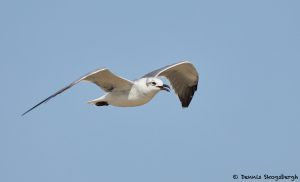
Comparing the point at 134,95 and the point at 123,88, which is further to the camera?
the point at 123,88

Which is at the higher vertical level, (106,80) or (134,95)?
(106,80)

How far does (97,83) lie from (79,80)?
1.16m

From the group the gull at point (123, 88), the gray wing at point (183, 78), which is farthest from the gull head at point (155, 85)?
the gray wing at point (183, 78)

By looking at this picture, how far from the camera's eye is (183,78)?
15.4 metres

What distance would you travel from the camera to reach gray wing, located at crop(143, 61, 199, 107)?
14742 mm

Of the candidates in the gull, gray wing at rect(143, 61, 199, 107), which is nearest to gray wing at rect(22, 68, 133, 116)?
the gull

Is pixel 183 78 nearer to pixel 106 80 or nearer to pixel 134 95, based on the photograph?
pixel 134 95

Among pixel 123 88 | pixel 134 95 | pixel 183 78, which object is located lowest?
pixel 134 95

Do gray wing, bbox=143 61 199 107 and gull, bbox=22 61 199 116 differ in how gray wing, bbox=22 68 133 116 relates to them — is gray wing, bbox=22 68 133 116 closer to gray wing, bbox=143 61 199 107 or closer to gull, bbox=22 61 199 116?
gull, bbox=22 61 199 116

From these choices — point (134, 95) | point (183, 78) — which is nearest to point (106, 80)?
point (134, 95)

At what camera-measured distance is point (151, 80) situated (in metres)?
12.8

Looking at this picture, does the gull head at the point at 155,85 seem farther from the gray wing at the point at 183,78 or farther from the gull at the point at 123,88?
the gray wing at the point at 183,78

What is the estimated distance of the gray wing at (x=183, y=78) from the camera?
14742mm

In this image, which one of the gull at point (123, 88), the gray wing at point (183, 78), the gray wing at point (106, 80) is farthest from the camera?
the gray wing at point (183, 78)
